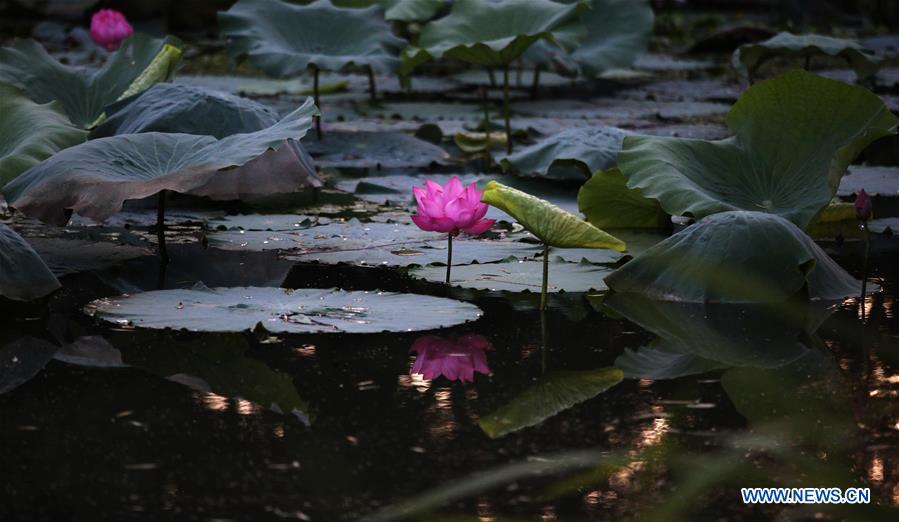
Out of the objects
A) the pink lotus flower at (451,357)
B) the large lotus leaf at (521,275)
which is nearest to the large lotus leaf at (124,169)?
the large lotus leaf at (521,275)

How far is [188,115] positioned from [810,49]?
2.15 meters

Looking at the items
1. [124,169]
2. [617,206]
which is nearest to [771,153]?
[617,206]

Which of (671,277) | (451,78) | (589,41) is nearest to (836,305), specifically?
(671,277)

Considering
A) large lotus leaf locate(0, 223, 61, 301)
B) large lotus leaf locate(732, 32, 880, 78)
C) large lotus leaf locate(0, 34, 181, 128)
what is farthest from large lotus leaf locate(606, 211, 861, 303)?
large lotus leaf locate(732, 32, 880, 78)

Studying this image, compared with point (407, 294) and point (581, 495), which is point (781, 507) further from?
point (407, 294)

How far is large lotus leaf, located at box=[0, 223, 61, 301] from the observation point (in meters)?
2.23

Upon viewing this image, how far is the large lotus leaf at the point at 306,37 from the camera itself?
4.26 meters

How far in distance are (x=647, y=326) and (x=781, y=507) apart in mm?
817

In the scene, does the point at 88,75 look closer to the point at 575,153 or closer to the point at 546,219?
the point at 575,153

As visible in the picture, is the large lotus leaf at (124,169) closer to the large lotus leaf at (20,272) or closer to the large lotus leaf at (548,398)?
the large lotus leaf at (20,272)

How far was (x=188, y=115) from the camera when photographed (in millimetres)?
3203

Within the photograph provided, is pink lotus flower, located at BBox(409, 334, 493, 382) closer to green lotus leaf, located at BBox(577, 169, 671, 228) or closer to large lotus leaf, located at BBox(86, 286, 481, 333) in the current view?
large lotus leaf, located at BBox(86, 286, 481, 333)

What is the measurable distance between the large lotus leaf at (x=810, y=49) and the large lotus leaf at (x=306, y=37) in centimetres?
119

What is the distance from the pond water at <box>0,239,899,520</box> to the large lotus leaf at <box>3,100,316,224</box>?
249mm
